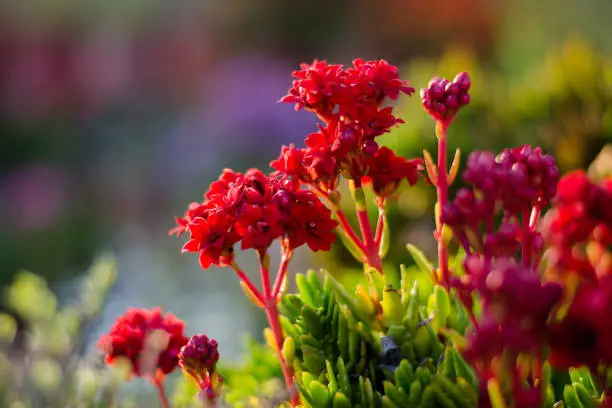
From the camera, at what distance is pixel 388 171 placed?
1.04m

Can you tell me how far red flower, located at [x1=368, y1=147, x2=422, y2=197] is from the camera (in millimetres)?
1036

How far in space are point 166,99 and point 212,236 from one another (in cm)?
708

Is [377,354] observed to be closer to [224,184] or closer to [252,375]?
[224,184]

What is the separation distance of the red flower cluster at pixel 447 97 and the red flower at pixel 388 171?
0.23ft

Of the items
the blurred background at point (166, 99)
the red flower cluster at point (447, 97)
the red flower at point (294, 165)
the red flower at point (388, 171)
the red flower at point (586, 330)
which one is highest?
the blurred background at point (166, 99)

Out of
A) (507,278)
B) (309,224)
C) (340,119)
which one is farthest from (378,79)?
(507,278)

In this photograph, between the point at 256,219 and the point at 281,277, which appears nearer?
the point at 256,219

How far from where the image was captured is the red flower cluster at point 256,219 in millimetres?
939

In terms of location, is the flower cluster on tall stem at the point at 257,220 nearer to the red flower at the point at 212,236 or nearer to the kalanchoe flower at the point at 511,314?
the red flower at the point at 212,236

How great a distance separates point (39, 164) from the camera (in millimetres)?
6473

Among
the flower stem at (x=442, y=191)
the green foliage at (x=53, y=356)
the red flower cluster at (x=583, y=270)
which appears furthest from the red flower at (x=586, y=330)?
the green foliage at (x=53, y=356)

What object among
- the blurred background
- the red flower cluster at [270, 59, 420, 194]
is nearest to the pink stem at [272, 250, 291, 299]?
the red flower cluster at [270, 59, 420, 194]

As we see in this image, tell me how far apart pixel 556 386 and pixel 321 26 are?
7.39 metres

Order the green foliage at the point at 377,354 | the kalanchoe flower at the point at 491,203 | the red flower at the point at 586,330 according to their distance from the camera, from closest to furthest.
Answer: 1. the red flower at the point at 586,330
2. the kalanchoe flower at the point at 491,203
3. the green foliage at the point at 377,354
